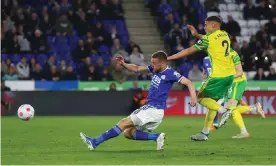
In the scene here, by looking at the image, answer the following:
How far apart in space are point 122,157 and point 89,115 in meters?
13.6

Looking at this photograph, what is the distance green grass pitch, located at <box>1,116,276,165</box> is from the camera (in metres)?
11.6

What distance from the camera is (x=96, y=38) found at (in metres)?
28.3

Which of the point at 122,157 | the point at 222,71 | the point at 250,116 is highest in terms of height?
the point at 222,71

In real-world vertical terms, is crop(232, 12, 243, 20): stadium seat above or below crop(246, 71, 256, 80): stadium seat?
above

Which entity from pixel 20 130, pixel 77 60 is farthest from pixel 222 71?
pixel 77 60

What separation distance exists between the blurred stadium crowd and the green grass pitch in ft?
21.0

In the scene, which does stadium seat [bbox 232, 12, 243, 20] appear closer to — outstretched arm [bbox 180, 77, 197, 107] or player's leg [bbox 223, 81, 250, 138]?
player's leg [bbox 223, 81, 250, 138]

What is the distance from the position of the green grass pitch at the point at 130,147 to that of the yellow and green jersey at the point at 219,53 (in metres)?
1.36

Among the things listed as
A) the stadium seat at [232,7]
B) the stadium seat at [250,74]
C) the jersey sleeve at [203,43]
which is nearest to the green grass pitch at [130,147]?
the jersey sleeve at [203,43]

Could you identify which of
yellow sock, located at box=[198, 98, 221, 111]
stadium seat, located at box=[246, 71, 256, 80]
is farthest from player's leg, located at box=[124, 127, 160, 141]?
stadium seat, located at box=[246, 71, 256, 80]

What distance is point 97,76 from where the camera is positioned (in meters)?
26.8

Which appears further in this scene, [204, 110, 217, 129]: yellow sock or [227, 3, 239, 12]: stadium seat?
[227, 3, 239, 12]: stadium seat

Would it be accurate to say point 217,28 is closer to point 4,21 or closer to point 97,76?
point 97,76

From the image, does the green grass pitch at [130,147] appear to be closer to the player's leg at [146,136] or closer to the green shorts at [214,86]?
the player's leg at [146,136]
